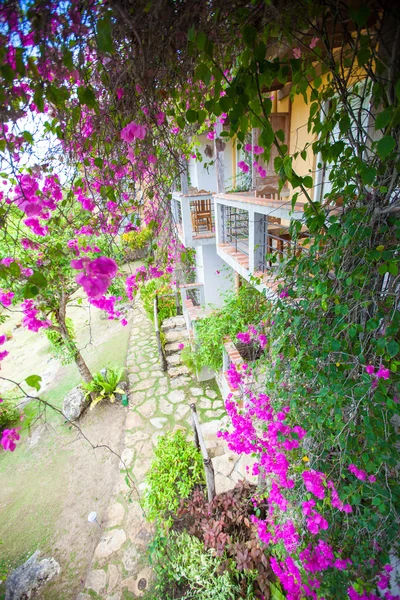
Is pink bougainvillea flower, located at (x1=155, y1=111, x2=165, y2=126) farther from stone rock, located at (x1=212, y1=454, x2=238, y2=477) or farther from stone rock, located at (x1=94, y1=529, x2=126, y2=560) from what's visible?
stone rock, located at (x1=94, y1=529, x2=126, y2=560)

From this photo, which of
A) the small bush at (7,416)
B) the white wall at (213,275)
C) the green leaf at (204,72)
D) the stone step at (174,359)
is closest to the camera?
the green leaf at (204,72)

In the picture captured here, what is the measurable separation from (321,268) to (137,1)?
65.6 inches

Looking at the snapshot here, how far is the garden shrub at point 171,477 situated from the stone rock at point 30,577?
4.71 ft

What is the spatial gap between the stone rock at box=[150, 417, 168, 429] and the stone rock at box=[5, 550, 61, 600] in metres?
2.35

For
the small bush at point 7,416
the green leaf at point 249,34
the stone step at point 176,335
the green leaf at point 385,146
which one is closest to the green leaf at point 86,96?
the green leaf at point 249,34

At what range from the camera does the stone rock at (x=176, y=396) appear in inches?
240

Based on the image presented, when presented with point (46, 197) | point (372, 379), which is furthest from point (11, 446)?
point (372, 379)

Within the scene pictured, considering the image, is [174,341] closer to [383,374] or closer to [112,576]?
[112,576]

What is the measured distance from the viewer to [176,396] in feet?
20.4

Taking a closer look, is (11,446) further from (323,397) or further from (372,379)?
(372,379)

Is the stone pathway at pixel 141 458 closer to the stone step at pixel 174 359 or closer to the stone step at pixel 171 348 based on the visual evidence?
the stone step at pixel 174 359

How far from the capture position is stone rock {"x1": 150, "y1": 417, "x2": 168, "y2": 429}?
18.0 feet

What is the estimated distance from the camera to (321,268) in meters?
1.73

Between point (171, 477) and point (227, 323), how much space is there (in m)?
2.55
